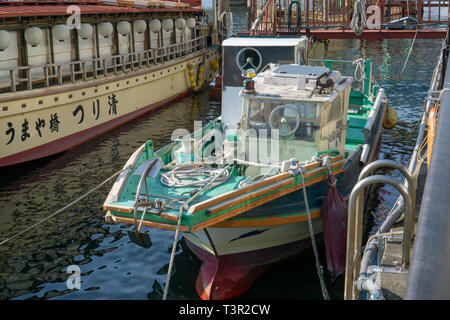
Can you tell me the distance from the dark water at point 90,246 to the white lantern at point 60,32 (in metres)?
3.60

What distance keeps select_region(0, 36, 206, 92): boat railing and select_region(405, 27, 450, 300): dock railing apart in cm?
1510

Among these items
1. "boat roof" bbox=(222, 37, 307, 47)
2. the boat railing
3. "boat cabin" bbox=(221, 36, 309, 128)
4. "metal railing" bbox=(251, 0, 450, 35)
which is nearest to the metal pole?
"boat cabin" bbox=(221, 36, 309, 128)

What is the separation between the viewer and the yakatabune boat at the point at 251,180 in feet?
29.2

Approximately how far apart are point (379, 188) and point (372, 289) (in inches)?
411

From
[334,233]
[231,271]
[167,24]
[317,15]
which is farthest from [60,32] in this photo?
[317,15]

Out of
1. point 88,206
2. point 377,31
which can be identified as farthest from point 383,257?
point 377,31

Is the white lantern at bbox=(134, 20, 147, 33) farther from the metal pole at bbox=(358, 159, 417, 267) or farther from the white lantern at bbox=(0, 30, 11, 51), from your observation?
the metal pole at bbox=(358, 159, 417, 267)

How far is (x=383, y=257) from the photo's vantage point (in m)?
5.81

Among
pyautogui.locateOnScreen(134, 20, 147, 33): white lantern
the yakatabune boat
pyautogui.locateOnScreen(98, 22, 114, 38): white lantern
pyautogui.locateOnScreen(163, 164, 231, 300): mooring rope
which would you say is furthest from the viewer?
pyautogui.locateOnScreen(134, 20, 147, 33): white lantern

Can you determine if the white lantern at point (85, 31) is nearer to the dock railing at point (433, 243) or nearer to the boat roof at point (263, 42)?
the boat roof at point (263, 42)

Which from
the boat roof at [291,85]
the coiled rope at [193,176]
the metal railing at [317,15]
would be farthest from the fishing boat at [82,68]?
the boat roof at [291,85]

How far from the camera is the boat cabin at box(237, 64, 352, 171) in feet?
34.4

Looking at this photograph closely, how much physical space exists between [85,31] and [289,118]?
11.4 m

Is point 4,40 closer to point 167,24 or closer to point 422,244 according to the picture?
point 167,24
